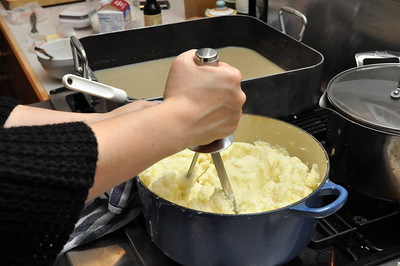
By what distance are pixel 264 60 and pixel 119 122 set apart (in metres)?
1.02

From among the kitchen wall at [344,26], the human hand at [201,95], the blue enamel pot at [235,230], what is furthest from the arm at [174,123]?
the kitchen wall at [344,26]

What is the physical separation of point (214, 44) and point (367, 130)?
3.01 ft

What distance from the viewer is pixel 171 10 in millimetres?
2059

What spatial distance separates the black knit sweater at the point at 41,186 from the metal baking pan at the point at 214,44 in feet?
2.19

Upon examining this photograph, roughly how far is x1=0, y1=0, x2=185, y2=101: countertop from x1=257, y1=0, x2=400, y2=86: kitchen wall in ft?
2.09

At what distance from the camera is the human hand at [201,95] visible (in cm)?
61

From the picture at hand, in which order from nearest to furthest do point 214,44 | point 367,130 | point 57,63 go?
point 367,130, point 57,63, point 214,44

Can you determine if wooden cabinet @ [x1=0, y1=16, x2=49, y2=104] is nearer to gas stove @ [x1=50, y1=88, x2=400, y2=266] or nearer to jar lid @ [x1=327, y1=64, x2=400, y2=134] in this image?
gas stove @ [x1=50, y1=88, x2=400, y2=266]

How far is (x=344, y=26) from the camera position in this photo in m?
1.28

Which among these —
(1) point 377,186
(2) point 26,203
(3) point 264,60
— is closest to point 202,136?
(2) point 26,203

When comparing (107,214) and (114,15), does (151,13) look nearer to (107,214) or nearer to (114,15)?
(114,15)

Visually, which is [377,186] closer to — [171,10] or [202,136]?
[202,136]

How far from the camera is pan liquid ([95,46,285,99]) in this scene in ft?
4.52

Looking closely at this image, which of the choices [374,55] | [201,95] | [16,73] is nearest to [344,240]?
[201,95]
